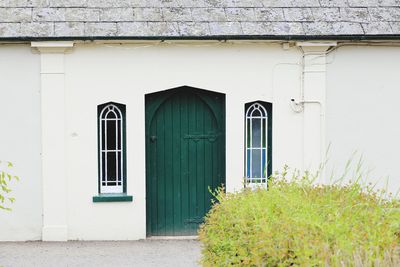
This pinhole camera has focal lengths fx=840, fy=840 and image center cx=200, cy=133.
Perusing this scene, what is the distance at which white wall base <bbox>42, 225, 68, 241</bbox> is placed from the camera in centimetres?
1342

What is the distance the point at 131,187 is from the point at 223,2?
3.40 m

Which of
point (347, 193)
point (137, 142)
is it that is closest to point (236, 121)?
point (137, 142)

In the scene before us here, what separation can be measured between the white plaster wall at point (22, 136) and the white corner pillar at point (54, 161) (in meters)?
0.12

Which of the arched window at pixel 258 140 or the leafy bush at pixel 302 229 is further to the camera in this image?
the arched window at pixel 258 140

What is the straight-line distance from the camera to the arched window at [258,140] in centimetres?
1393

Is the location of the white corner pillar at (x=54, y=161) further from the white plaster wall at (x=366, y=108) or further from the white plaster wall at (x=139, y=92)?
the white plaster wall at (x=366, y=108)

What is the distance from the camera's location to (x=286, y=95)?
45.1ft

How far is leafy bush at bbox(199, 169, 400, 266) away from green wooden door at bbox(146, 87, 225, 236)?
4.81m

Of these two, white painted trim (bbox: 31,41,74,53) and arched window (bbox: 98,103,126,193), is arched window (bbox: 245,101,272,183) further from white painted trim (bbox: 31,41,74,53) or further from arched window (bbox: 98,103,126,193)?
white painted trim (bbox: 31,41,74,53)

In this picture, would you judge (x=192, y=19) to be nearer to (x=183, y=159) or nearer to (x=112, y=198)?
(x=183, y=159)

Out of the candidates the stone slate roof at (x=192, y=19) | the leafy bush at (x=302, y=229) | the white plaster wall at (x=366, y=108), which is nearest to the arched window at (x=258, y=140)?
the white plaster wall at (x=366, y=108)

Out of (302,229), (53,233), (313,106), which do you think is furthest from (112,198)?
(302,229)

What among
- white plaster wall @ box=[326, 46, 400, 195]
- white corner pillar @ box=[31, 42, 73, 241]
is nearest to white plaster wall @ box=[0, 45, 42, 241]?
white corner pillar @ box=[31, 42, 73, 241]

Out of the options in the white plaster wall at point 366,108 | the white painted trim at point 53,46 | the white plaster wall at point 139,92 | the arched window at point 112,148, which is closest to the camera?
the white painted trim at point 53,46
